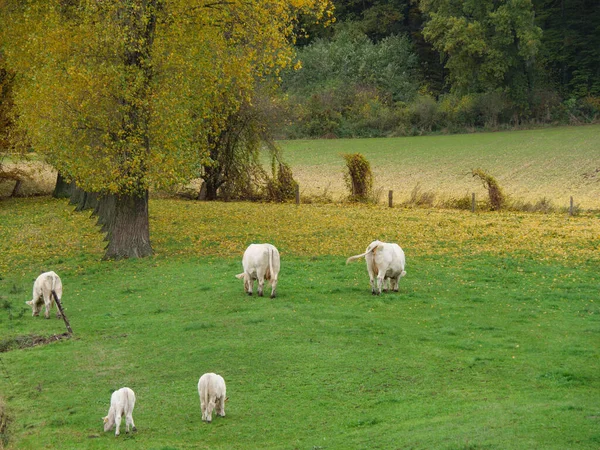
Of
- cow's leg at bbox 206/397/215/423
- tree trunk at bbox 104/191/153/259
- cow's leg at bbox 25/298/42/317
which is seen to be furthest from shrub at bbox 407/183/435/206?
cow's leg at bbox 206/397/215/423

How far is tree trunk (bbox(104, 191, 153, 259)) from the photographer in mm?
32250

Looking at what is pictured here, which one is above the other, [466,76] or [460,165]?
[466,76]

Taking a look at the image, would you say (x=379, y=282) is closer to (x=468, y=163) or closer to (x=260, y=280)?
(x=260, y=280)

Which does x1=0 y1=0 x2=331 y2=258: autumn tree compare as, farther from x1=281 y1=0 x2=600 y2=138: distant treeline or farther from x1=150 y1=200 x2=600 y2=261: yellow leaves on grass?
x1=281 y1=0 x2=600 y2=138: distant treeline

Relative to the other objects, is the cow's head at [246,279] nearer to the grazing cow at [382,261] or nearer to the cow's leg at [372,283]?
the grazing cow at [382,261]

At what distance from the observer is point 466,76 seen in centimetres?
9619

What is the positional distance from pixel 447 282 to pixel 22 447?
53.7 feet

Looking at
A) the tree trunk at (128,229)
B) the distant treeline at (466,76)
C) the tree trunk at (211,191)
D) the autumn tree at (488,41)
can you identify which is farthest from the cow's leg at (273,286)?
the autumn tree at (488,41)

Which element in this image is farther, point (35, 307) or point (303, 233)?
point (303, 233)

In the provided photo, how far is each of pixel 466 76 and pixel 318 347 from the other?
8096 centimetres

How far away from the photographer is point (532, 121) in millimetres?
96500

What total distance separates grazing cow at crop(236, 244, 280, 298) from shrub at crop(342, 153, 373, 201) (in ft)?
102

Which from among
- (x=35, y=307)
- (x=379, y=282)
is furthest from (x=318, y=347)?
(x=35, y=307)

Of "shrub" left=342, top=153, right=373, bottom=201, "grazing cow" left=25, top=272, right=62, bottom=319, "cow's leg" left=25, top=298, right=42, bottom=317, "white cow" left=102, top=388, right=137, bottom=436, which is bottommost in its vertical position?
"white cow" left=102, top=388, right=137, bottom=436
